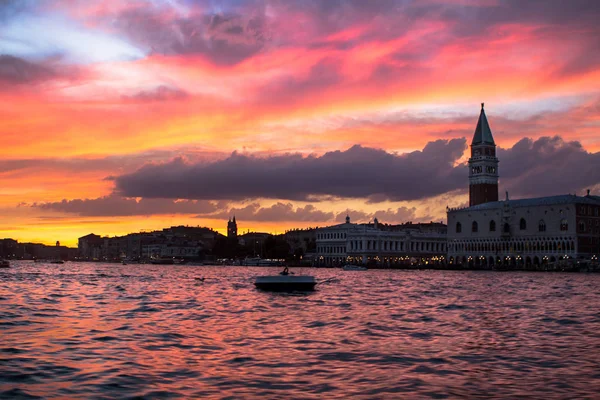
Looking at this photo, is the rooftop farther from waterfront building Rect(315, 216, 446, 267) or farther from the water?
the water

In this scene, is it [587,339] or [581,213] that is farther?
[581,213]

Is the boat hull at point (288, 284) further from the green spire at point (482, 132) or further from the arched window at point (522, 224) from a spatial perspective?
the green spire at point (482, 132)

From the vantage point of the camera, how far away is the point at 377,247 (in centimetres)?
16950

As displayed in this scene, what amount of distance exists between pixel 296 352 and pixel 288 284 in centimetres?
3088

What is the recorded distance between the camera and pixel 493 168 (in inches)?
6747

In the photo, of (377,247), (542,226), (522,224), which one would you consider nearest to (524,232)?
(522,224)

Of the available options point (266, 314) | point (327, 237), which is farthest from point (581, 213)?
point (266, 314)

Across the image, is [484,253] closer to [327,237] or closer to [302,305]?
[327,237]

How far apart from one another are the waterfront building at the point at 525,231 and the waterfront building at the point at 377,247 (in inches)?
730

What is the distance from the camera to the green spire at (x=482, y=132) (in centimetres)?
17125

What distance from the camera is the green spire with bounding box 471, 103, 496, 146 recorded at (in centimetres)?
17125

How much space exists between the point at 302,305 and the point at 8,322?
15628mm

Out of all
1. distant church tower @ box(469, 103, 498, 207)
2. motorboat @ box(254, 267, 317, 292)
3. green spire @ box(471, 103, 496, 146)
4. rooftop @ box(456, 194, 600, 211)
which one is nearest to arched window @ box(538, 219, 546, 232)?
rooftop @ box(456, 194, 600, 211)

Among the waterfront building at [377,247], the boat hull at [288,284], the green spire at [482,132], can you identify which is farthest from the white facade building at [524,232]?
the boat hull at [288,284]
